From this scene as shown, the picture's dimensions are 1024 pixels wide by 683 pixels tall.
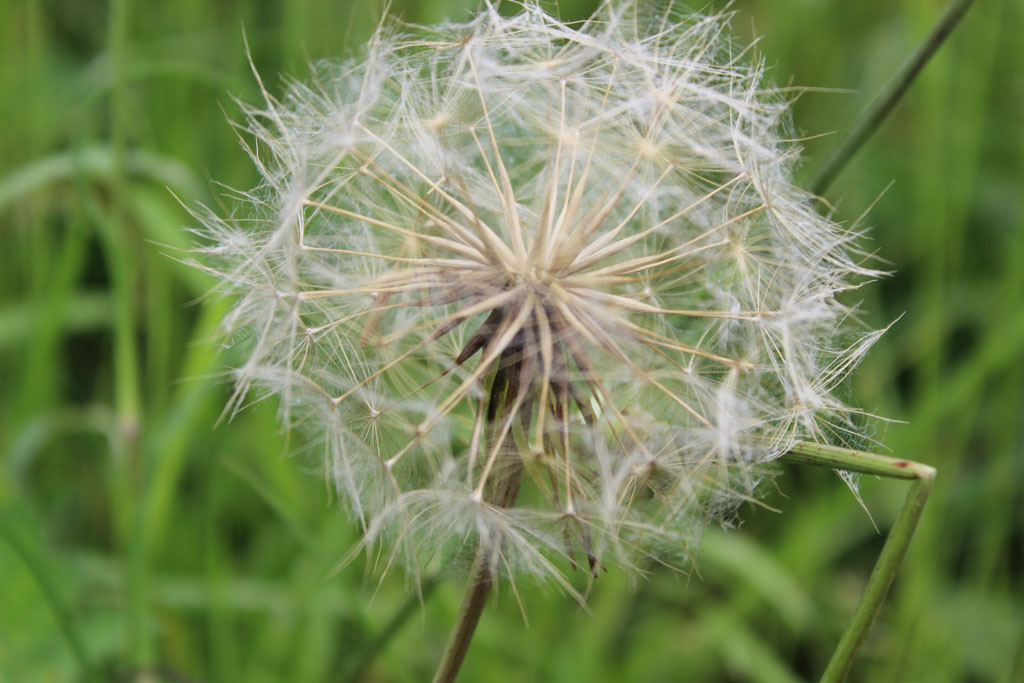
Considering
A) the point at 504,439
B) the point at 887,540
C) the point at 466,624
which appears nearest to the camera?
the point at 887,540

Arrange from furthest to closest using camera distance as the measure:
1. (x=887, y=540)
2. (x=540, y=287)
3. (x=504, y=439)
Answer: (x=540, y=287)
(x=504, y=439)
(x=887, y=540)

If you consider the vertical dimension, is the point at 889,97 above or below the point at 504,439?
above

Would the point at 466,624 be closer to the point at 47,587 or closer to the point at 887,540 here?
the point at 887,540

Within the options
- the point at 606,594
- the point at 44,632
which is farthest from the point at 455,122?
the point at 606,594

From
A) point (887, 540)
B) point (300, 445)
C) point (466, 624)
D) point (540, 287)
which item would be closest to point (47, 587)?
point (466, 624)

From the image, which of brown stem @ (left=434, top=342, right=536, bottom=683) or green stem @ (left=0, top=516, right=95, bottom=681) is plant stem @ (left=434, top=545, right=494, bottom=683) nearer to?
brown stem @ (left=434, top=342, right=536, bottom=683)

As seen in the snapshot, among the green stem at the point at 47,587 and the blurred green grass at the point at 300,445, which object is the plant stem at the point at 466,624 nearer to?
the blurred green grass at the point at 300,445

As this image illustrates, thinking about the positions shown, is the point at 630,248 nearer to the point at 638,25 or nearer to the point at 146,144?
the point at 638,25
